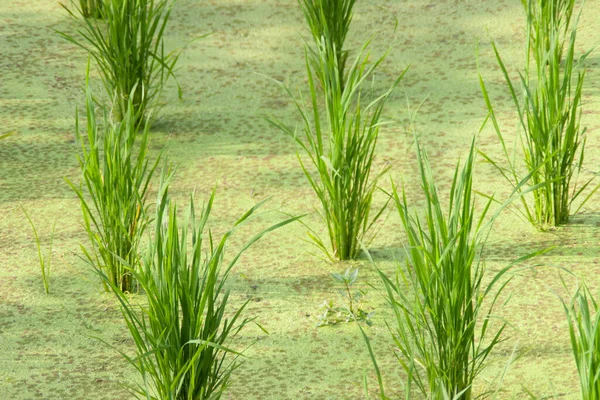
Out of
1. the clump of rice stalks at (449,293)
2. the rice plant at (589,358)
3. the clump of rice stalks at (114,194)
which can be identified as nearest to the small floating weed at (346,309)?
the clump of rice stalks at (449,293)

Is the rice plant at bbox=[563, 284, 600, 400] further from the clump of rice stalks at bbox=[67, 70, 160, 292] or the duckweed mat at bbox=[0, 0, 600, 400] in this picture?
the clump of rice stalks at bbox=[67, 70, 160, 292]

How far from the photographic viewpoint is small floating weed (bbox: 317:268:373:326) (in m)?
1.93

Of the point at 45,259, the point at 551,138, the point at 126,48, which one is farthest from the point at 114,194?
the point at 551,138

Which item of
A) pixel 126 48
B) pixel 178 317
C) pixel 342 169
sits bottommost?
pixel 178 317

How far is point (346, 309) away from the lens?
193 centimetres

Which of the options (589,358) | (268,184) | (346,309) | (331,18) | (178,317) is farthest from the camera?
(331,18)

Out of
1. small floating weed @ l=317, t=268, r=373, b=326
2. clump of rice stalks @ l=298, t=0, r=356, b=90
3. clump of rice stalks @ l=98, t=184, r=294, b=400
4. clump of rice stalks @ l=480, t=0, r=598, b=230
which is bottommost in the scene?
small floating weed @ l=317, t=268, r=373, b=326

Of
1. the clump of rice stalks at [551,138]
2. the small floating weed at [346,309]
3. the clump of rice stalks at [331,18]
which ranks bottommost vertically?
the small floating weed at [346,309]

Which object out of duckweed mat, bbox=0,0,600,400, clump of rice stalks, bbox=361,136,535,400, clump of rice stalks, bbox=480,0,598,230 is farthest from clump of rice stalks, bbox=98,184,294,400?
clump of rice stalks, bbox=480,0,598,230

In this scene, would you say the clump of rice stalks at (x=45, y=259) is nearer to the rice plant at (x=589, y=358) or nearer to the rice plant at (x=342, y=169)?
the rice plant at (x=342, y=169)

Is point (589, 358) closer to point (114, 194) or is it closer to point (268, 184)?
point (114, 194)

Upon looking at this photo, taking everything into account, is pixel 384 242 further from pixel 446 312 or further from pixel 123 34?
pixel 123 34

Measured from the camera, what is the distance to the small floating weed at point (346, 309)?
1930mm

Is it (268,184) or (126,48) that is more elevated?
(126,48)
